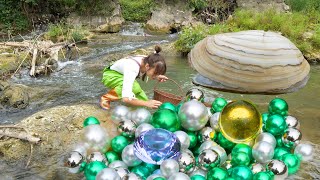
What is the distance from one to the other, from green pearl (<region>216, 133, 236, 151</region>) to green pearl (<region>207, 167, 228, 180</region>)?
580 mm

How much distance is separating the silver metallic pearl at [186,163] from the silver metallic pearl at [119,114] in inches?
36.4

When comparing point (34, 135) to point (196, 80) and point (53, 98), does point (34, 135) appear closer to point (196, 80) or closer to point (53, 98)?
point (196, 80)

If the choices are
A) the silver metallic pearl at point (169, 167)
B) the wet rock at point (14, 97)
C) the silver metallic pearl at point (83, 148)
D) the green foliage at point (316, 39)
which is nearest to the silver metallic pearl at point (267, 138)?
the silver metallic pearl at point (169, 167)

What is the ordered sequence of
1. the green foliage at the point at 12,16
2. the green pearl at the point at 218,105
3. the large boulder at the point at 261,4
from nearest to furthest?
the green pearl at the point at 218,105, the green foliage at the point at 12,16, the large boulder at the point at 261,4

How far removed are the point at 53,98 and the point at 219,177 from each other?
17.1 ft

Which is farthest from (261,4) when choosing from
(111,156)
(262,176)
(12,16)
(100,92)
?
(262,176)

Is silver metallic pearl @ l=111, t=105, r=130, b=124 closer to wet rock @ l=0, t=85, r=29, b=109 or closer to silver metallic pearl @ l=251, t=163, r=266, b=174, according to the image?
silver metallic pearl @ l=251, t=163, r=266, b=174

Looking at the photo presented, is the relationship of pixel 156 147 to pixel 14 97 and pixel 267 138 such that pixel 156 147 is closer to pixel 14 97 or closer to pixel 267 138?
pixel 267 138

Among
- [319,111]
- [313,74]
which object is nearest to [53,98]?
[319,111]

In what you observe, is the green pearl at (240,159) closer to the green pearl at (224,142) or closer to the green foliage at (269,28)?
the green pearl at (224,142)

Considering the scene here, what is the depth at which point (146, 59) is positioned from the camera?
15.2 feet

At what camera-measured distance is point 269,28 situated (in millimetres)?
13336

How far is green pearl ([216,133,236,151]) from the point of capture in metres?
4.02

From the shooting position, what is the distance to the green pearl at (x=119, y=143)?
12.9 ft
